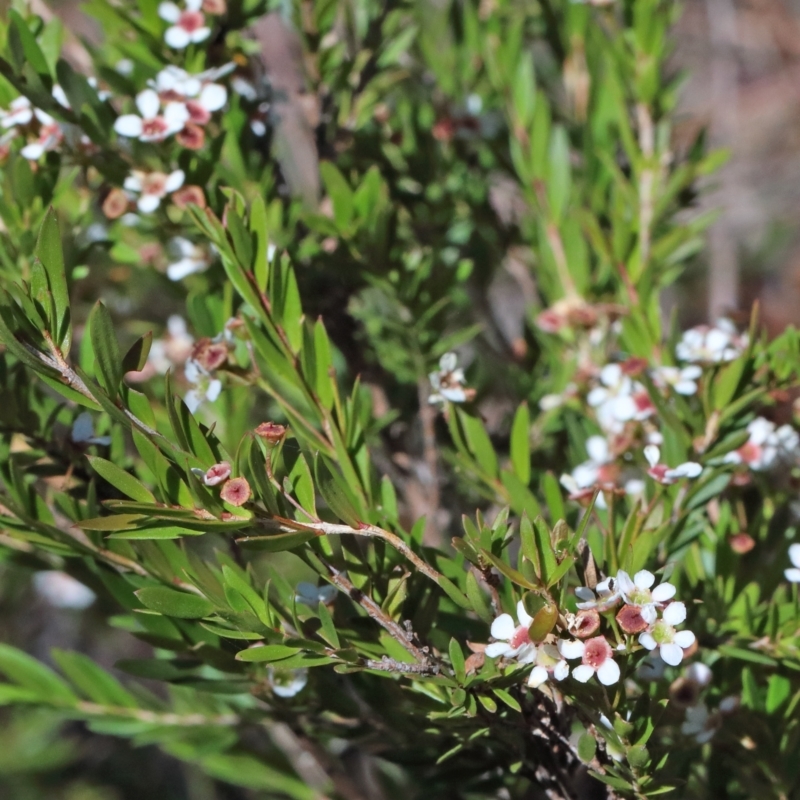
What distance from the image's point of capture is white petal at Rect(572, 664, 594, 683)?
0.34 meters

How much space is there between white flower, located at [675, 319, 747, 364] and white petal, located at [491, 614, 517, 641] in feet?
0.80

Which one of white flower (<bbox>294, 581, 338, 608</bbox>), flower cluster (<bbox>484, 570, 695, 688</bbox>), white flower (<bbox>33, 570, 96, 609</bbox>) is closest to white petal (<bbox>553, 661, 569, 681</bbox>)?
flower cluster (<bbox>484, 570, 695, 688</bbox>)

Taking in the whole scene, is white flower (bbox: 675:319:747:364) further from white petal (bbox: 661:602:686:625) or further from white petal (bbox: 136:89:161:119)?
white petal (bbox: 136:89:161:119)

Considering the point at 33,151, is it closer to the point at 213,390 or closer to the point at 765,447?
the point at 213,390

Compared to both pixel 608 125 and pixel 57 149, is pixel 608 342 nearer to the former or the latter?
pixel 608 125

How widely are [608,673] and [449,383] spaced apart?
0.23 metres

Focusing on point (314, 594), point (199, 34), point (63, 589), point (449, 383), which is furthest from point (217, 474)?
point (63, 589)

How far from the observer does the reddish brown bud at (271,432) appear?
362mm

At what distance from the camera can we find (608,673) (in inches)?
13.3

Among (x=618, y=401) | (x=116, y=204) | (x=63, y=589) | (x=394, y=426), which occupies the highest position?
(x=116, y=204)

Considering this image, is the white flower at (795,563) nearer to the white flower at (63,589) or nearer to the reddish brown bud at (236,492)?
the reddish brown bud at (236,492)

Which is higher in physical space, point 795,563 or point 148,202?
point 148,202

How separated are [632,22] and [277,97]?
285 millimetres

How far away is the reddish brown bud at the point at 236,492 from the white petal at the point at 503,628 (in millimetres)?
113
